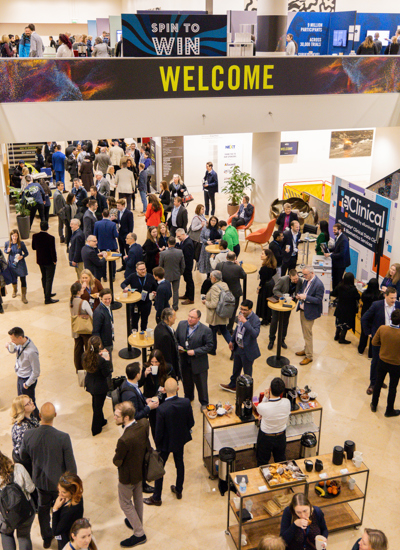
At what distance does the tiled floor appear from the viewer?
537 centimetres

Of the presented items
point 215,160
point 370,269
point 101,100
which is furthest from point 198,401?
point 215,160

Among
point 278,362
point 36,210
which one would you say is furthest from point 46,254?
point 36,210

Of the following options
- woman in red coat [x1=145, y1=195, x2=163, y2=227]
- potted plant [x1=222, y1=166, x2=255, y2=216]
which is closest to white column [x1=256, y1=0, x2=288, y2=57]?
potted plant [x1=222, y1=166, x2=255, y2=216]

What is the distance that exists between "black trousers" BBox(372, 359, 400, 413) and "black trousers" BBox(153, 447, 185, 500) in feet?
8.95

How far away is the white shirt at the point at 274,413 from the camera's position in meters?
5.35

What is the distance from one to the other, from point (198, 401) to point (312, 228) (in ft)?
21.6

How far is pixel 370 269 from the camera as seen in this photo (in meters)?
10.2

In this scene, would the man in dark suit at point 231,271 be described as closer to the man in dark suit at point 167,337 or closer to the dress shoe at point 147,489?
the man in dark suit at point 167,337

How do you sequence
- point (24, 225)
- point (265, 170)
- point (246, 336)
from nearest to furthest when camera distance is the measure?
point (246, 336), point (24, 225), point (265, 170)

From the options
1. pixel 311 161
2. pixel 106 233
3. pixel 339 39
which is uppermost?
pixel 339 39

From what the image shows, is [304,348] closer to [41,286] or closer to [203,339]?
[203,339]

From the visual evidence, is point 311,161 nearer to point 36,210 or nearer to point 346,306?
point 36,210

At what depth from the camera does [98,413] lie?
6.49 m

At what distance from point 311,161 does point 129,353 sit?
12515mm
